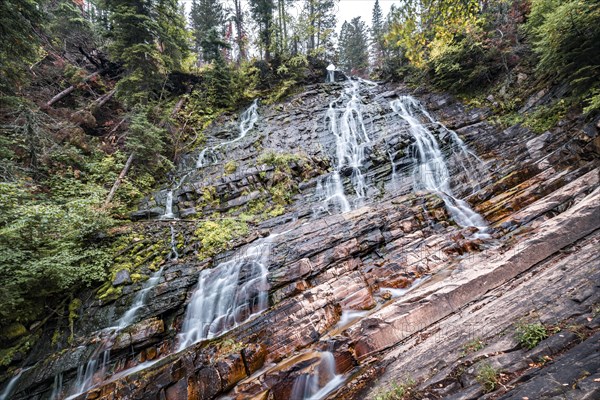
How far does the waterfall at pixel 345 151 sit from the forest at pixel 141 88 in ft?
10.3

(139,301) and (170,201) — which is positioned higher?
(170,201)

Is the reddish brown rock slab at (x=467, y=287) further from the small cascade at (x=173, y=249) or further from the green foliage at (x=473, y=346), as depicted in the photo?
the small cascade at (x=173, y=249)

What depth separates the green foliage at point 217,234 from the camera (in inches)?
325

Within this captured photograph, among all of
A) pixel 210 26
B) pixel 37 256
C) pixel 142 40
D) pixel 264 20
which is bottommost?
pixel 37 256

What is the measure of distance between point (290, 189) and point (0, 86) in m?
10.4

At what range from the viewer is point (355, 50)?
108 feet

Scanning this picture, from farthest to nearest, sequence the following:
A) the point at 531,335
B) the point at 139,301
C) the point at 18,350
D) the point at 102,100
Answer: the point at 102,100, the point at 139,301, the point at 18,350, the point at 531,335

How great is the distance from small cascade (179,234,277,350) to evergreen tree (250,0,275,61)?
19639 millimetres

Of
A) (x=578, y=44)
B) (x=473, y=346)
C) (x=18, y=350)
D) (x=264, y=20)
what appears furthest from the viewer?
(x=264, y=20)

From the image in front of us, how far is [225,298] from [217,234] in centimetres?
281

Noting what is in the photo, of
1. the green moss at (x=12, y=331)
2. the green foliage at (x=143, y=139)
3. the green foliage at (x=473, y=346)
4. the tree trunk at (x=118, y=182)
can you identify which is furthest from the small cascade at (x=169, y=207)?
the green foliage at (x=473, y=346)

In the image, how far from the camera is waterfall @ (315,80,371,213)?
34.9ft

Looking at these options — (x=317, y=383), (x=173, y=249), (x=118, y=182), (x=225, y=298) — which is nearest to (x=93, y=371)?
(x=225, y=298)

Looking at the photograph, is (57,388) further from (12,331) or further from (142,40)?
(142,40)
